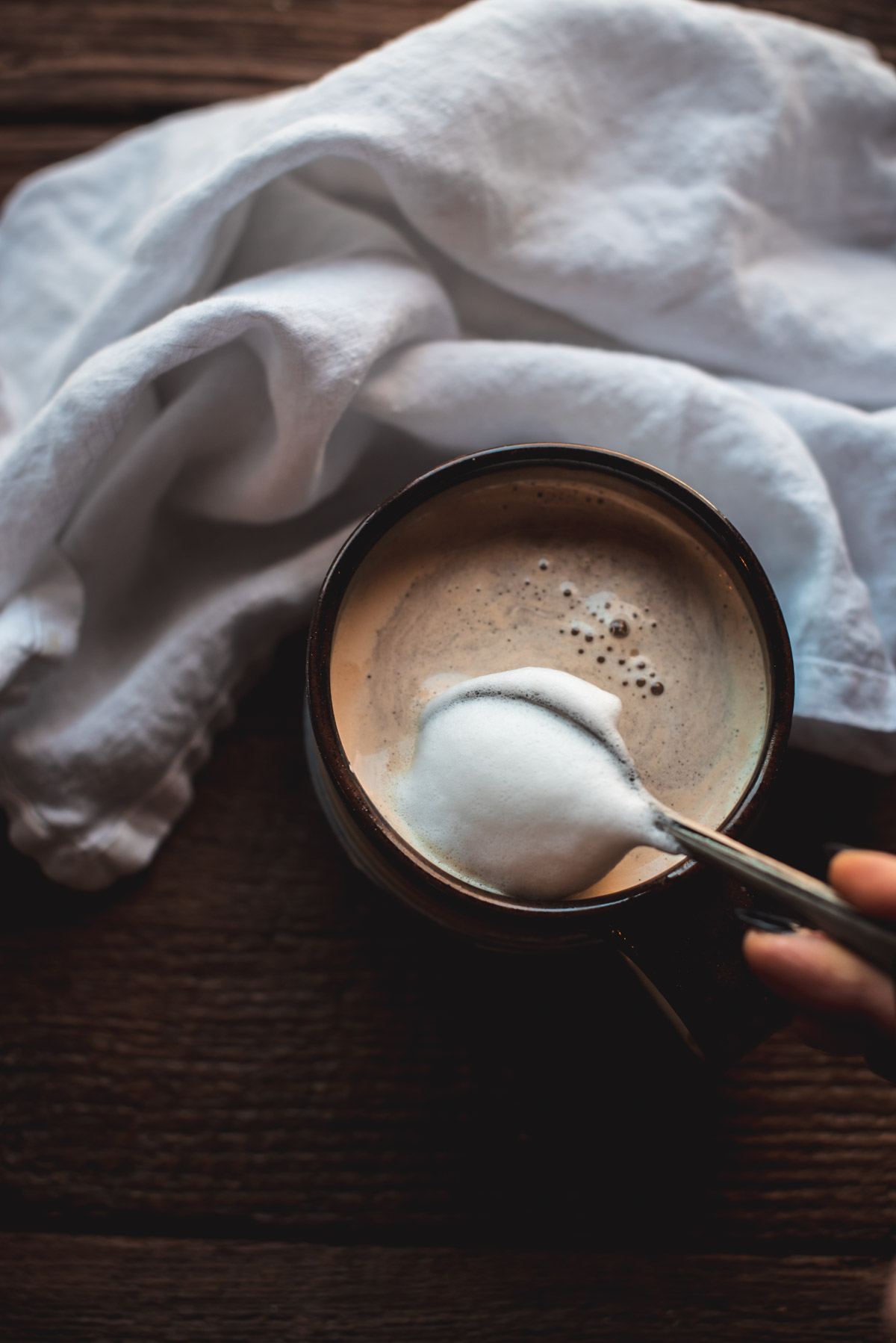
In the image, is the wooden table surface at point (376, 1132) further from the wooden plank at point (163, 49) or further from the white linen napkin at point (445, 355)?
the wooden plank at point (163, 49)

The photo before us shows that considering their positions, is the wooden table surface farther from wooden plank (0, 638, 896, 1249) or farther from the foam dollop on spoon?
the foam dollop on spoon

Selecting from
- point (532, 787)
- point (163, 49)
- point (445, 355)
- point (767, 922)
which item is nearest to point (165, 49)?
point (163, 49)

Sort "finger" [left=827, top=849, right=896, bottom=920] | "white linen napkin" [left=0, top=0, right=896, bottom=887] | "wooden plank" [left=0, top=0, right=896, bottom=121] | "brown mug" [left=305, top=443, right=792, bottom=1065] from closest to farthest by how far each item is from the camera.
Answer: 1. "finger" [left=827, top=849, right=896, bottom=920]
2. "brown mug" [left=305, top=443, right=792, bottom=1065]
3. "white linen napkin" [left=0, top=0, right=896, bottom=887]
4. "wooden plank" [left=0, top=0, right=896, bottom=121]

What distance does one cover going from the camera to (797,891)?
0.34 m

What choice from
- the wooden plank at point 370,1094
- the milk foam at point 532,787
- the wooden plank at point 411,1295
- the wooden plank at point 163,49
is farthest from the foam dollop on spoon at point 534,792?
the wooden plank at point 163,49

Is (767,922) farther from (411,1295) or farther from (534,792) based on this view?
(411,1295)

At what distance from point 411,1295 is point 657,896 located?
355 millimetres

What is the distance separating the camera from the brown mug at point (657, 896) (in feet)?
1.38

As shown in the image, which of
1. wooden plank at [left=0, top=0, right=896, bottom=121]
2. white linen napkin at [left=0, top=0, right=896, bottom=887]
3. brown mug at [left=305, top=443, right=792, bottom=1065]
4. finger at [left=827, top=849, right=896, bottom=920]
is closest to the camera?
finger at [left=827, top=849, right=896, bottom=920]

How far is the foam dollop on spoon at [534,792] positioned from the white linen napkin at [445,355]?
194mm

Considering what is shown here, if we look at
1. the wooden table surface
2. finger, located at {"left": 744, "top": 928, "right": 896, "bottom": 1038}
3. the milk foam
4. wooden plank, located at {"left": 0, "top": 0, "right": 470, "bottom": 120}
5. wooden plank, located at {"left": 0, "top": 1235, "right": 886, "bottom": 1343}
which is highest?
wooden plank, located at {"left": 0, "top": 0, "right": 470, "bottom": 120}

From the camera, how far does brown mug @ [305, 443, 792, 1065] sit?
42 cm

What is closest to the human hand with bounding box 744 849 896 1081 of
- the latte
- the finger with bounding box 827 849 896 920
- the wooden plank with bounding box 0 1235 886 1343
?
the finger with bounding box 827 849 896 920

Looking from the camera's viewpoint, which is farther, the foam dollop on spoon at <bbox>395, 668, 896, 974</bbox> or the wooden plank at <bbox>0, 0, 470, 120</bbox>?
the wooden plank at <bbox>0, 0, 470, 120</bbox>
